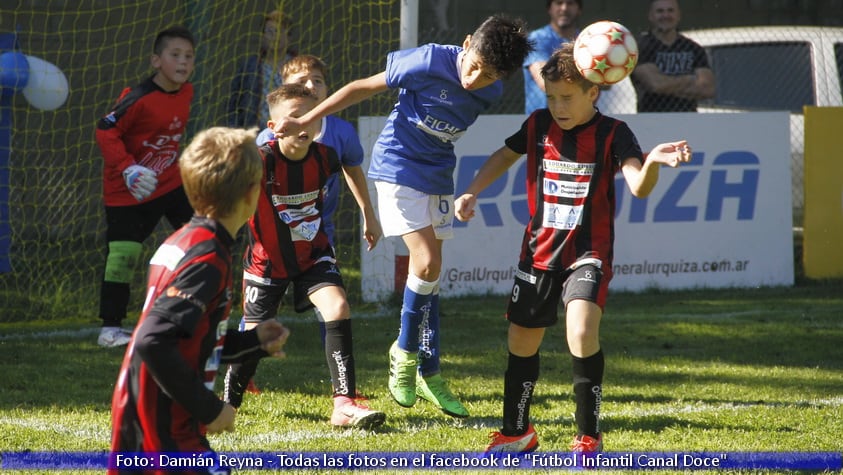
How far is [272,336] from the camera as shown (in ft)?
9.59

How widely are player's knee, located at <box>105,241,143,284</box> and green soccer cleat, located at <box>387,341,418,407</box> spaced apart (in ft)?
7.90

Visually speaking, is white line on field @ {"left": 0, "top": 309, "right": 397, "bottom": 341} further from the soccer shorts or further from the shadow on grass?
the soccer shorts

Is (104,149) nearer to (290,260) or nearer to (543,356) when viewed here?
(290,260)

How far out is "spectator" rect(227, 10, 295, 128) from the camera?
829 centimetres

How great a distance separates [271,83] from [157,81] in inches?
63.1

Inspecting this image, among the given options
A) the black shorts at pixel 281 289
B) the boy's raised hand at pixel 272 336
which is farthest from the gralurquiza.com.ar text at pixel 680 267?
the boy's raised hand at pixel 272 336

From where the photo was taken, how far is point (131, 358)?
2.77 meters

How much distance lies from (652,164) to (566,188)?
1.47 ft

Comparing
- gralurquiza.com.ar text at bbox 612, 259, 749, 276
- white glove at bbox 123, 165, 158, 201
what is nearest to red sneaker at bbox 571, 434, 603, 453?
white glove at bbox 123, 165, 158, 201

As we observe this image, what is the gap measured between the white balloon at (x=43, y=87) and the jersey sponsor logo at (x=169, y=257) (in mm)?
5379

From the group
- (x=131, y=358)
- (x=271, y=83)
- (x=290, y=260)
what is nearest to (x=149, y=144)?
(x=271, y=83)

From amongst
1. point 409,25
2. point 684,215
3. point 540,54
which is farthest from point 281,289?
point 684,215

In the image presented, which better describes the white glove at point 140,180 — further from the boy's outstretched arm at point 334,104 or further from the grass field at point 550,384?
the boy's outstretched arm at point 334,104

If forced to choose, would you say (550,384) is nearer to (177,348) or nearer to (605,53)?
(605,53)
